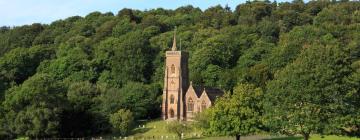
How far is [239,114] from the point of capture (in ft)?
214

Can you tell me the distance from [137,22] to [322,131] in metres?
111

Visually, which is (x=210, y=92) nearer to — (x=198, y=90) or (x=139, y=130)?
(x=198, y=90)

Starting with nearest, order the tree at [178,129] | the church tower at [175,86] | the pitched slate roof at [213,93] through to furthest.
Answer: the tree at [178,129] → the pitched slate roof at [213,93] → the church tower at [175,86]

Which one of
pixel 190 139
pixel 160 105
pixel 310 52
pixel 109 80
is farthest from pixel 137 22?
pixel 310 52

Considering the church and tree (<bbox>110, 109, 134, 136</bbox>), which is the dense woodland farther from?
the church

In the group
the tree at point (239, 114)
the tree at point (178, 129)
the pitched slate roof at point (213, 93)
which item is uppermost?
the pitched slate roof at point (213, 93)

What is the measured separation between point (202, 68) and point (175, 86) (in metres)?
15.8

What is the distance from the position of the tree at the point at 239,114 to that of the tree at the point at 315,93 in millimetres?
6760

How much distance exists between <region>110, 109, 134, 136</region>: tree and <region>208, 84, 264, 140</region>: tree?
21.2m

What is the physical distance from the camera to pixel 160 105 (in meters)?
102

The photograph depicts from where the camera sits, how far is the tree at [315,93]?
5578 cm

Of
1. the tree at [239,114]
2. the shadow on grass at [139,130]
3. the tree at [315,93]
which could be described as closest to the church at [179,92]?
the shadow on grass at [139,130]

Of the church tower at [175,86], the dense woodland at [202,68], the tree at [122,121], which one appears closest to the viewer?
the dense woodland at [202,68]

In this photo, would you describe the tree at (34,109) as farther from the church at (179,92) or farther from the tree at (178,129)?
the church at (179,92)
